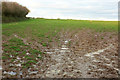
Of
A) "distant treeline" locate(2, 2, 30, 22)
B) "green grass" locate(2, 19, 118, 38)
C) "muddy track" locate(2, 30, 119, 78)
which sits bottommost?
"muddy track" locate(2, 30, 119, 78)

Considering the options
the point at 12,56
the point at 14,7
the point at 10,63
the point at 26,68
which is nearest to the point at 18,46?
the point at 12,56

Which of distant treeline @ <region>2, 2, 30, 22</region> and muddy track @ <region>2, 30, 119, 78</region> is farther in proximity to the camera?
distant treeline @ <region>2, 2, 30, 22</region>

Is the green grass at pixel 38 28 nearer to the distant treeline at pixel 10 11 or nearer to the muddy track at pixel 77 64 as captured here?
the distant treeline at pixel 10 11

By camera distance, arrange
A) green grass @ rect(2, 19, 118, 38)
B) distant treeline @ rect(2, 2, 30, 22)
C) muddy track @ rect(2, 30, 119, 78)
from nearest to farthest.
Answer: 1. muddy track @ rect(2, 30, 119, 78)
2. green grass @ rect(2, 19, 118, 38)
3. distant treeline @ rect(2, 2, 30, 22)

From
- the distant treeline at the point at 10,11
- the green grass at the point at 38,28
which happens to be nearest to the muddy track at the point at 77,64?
the green grass at the point at 38,28

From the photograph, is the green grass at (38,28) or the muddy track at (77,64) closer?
the muddy track at (77,64)

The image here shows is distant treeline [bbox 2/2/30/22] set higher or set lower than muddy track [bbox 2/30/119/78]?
higher

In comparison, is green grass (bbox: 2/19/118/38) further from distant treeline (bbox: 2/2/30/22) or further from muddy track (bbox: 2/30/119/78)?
muddy track (bbox: 2/30/119/78)

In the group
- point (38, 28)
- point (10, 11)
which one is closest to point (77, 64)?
point (38, 28)

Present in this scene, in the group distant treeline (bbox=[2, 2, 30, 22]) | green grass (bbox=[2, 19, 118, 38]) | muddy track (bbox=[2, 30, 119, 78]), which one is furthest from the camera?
distant treeline (bbox=[2, 2, 30, 22])

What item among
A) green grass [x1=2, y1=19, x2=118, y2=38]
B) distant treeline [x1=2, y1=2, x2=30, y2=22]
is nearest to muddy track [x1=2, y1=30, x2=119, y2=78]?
green grass [x1=2, y1=19, x2=118, y2=38]

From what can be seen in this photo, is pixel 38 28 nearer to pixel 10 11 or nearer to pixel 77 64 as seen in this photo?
pixel 10 11

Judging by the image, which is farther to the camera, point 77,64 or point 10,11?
point 10,11

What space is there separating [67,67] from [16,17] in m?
23.8
